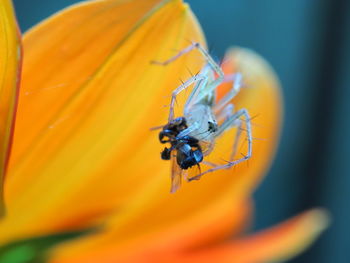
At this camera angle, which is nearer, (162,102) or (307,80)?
(162,102)

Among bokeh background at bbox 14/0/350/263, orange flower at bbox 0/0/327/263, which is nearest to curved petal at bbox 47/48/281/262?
orange flower at bbox 0/0/327/263

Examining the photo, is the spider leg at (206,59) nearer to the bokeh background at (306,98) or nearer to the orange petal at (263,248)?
the orange petal at (263,248)

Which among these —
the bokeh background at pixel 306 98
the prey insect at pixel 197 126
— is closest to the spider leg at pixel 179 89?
the prey insect at pixel 197 126

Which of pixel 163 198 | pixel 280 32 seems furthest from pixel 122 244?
pixel 280 32

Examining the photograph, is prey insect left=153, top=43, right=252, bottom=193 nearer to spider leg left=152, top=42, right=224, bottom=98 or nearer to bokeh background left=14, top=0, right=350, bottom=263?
spider leg left=152, top=42, right=224, bottom=98

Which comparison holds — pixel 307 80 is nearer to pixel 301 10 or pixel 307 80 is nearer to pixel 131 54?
pixel 301 10

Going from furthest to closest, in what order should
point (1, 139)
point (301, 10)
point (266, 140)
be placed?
point (301, 10) → point (266, 140) → point (1, 139)

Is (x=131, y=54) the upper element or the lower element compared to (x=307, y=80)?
upper

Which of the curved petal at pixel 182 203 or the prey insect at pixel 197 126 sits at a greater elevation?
the prey insect at pixel 197 126
